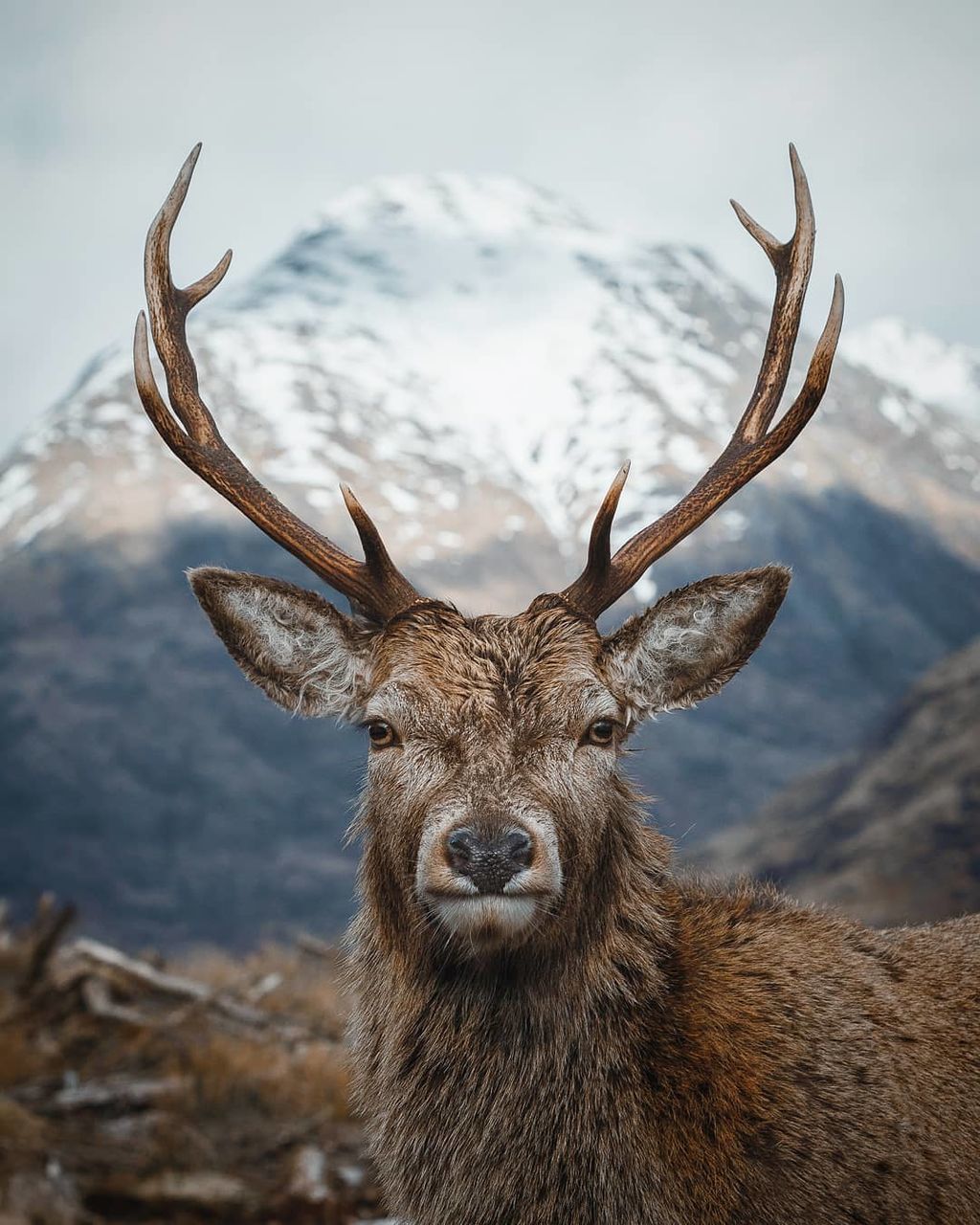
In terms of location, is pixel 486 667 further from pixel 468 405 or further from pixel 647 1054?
pixel 468 405

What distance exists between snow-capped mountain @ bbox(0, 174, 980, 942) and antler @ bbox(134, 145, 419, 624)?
2599 cm

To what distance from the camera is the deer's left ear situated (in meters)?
3.44

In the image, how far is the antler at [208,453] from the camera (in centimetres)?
366

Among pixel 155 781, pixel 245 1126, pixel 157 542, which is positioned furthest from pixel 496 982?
pixel 157 542

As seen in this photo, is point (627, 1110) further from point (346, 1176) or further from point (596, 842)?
point (346, 1176)

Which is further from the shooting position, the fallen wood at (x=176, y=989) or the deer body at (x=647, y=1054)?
the fallen wood at (x=176, y=989)

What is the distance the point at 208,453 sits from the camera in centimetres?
388

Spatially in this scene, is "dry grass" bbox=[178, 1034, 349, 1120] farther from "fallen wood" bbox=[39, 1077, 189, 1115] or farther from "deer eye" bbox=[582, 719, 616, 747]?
"deer eye" bbox=[582, 719, 616, 747]

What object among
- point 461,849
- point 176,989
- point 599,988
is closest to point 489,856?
point 461,849

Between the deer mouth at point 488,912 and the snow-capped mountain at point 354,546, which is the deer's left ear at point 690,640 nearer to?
the deer mouth at point 488,912

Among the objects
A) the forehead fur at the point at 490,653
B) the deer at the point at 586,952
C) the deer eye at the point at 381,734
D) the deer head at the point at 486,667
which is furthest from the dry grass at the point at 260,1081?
the forehead fur at the point at 490,653

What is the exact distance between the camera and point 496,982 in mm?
3111

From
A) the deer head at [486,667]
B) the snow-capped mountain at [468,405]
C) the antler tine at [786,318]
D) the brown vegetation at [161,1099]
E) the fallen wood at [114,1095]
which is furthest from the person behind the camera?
the snow-capped mountain at [468,405]

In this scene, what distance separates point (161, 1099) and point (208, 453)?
392cm
